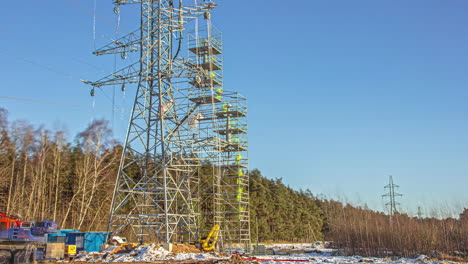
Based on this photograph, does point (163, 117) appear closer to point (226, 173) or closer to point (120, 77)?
point (120, 77)

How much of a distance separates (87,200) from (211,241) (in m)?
14.8

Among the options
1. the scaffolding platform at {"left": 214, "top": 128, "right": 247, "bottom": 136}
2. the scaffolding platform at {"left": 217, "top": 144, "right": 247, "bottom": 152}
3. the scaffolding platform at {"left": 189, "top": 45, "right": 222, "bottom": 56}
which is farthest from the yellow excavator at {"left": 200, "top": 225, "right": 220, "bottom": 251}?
the scaffolding platform at {"left": 189, "top": 45, "right": 222, "bottom": 56}

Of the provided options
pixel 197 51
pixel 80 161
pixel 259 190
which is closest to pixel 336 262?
pixel 197 51

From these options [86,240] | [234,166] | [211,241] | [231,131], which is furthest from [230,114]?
[86,240]

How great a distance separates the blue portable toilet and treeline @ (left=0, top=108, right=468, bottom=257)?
9.87 meters

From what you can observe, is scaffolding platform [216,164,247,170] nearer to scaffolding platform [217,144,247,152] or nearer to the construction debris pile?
scaffolding platform [217,144,247,152]

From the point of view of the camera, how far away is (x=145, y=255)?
69.7ft

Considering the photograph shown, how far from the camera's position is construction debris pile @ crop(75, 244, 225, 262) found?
21156 millimetres

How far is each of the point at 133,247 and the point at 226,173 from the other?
1225 cm

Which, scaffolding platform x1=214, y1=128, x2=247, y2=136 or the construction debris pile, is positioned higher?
scaffolding platform x1=214, y1=128, x2=247, y2=136

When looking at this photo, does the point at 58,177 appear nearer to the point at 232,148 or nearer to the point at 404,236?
the point at 232,148

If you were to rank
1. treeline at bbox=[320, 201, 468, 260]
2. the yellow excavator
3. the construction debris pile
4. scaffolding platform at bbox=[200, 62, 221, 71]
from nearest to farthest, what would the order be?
the construction debris pile → the yellow excavator → treeline at bbox=[320, 201, 468, 260] → scaffolding platform at bbox=[200, 62, 221, 71]

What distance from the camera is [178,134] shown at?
88.3 feet

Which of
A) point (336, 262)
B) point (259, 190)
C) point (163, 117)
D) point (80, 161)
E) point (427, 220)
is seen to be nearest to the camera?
point (336, 262)
